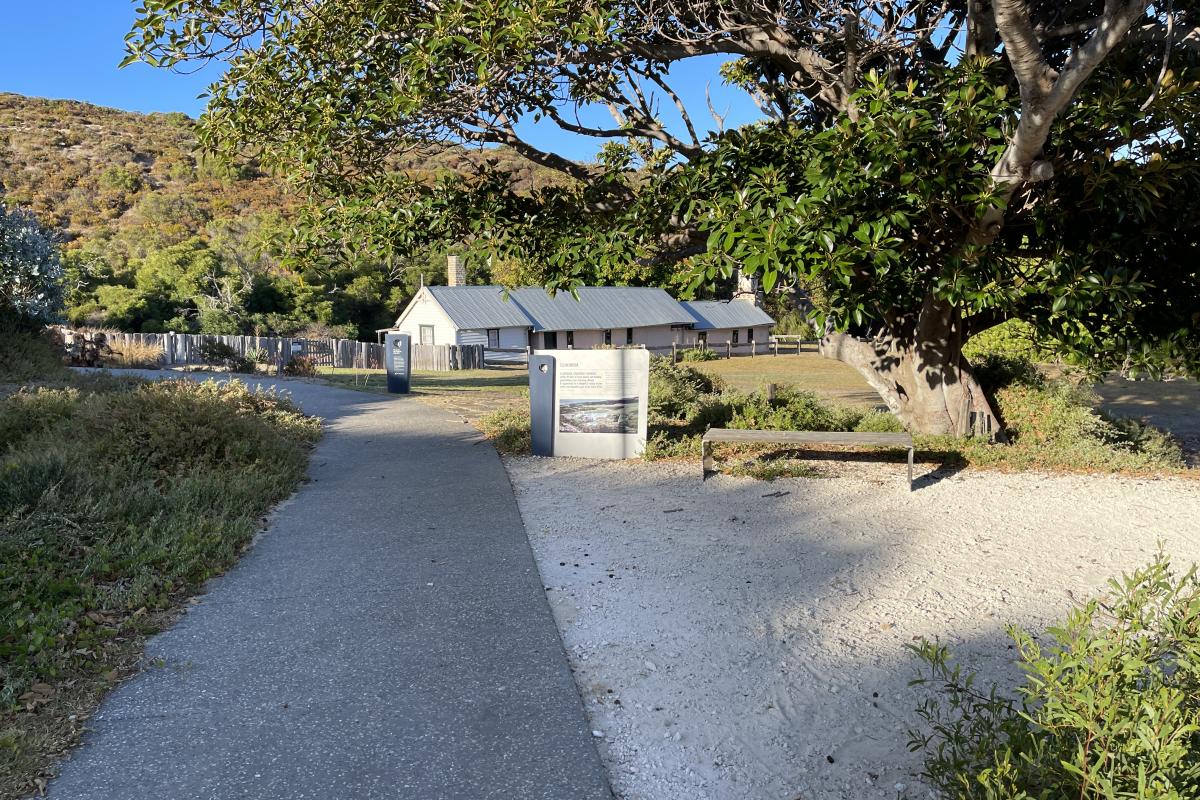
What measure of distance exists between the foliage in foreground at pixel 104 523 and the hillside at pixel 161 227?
701 inches

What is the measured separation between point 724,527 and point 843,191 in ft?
9.83

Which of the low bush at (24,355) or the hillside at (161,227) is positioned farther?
the hillside at (161,227)

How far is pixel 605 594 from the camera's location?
5.59 meters

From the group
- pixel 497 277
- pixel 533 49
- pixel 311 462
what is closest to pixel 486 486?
pixel 311 462

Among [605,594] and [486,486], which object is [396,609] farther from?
[486,486]

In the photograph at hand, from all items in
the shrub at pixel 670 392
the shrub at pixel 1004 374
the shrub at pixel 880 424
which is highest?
the shrub at pixel 1004 374

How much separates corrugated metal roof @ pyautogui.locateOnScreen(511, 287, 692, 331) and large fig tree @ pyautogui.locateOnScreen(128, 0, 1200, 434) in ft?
119

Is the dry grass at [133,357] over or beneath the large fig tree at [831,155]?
beneath

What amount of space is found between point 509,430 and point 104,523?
21.3 ft

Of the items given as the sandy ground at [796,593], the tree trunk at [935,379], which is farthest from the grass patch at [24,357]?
the tree trunk at [935,379]

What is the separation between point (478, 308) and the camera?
46.8 meters

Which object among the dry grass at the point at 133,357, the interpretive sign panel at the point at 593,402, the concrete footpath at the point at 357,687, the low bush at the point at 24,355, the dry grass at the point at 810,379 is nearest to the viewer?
the concrete footpath at the point at 357,687

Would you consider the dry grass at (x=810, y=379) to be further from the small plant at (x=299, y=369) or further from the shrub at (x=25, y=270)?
the shrub at (x=25, y=270)

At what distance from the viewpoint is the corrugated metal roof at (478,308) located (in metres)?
45.6
